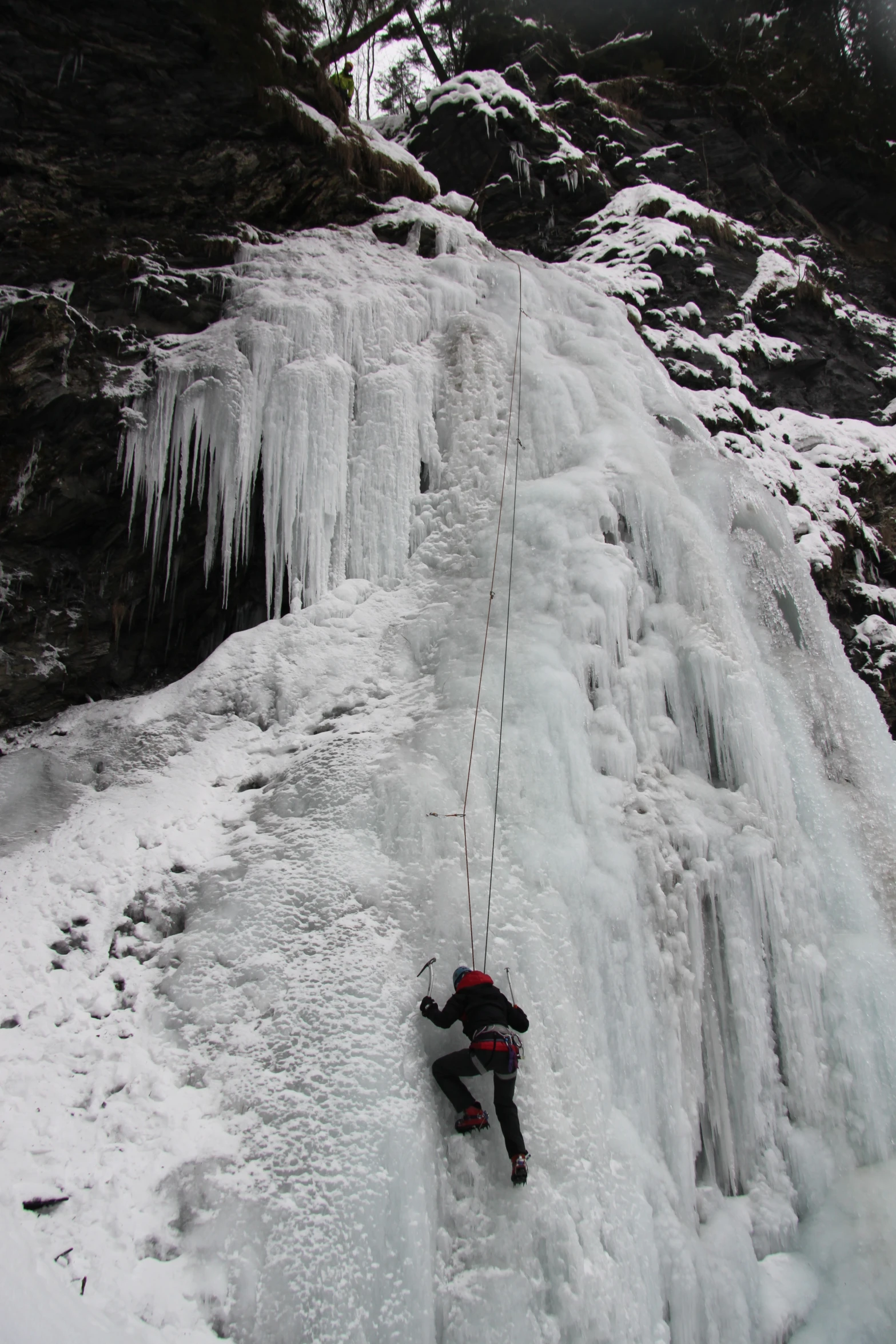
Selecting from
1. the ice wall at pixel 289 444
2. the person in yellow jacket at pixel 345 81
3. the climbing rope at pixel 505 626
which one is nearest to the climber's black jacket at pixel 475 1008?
the climbing rope at pixel 505 626

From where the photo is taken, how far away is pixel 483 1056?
3.31m

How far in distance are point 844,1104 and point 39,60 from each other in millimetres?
10595

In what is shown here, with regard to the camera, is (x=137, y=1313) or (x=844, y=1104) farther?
(x=844, y=1104)

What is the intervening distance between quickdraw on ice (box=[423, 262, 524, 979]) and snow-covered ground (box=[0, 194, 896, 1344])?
46 millimetres

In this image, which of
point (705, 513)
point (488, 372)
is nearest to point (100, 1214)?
point (705, 513)

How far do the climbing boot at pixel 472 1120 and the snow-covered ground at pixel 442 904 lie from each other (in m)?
0.11

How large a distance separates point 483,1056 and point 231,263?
25.1 feet

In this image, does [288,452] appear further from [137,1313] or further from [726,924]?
[137,1313]

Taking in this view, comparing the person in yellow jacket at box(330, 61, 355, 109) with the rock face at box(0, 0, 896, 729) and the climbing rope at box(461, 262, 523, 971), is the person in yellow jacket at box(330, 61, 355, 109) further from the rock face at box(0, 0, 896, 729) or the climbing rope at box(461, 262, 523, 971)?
the climbing rope at box(461, 262, 523, 971)

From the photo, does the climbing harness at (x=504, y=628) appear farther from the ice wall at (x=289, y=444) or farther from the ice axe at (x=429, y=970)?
the ice wall at (x=289, y=444)

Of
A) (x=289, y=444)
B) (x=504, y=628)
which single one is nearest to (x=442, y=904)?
(x=504, y=628)

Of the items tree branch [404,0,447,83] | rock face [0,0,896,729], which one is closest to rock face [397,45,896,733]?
rock face [0,0,896,729]

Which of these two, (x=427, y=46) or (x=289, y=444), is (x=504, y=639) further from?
(x=427, y=46)

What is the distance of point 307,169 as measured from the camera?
827 cm
